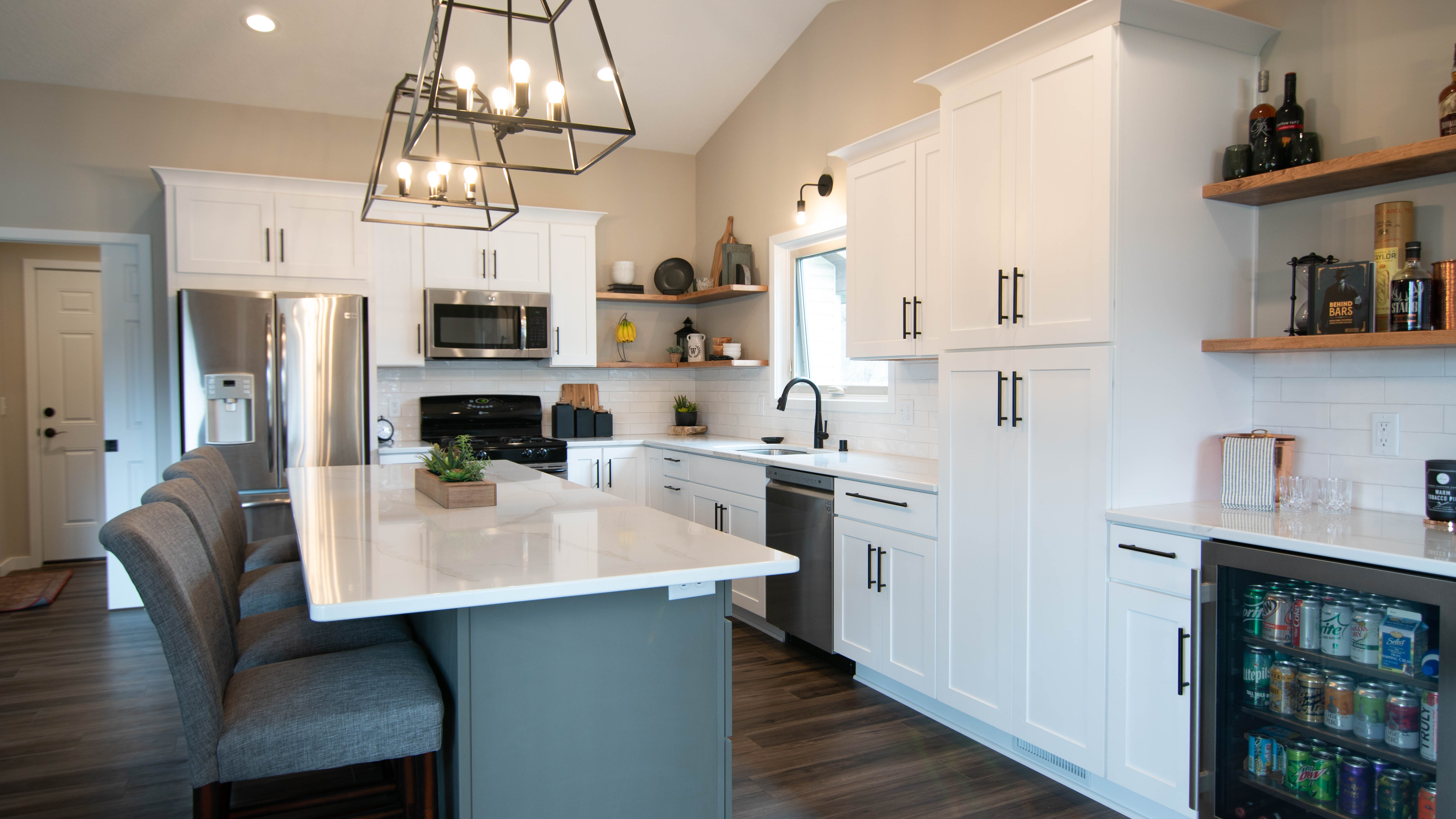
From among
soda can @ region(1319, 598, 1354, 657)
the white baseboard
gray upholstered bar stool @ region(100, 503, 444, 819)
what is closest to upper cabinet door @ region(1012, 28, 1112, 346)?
soda can @ region(1319, 598, 1354, 657)

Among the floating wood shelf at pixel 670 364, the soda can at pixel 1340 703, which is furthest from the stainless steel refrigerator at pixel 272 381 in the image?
the soda can at pixel 1340 703

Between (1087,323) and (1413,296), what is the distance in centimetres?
75

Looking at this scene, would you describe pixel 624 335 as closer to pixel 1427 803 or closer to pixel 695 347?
pixel 695 347

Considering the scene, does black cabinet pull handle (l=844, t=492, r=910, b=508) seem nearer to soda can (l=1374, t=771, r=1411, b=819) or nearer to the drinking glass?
the drinking glass

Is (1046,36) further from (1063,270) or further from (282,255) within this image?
(282,255)

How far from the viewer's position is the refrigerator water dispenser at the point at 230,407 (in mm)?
4492

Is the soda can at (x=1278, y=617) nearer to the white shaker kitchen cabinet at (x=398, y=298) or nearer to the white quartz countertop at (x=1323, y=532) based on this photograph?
the white quartz countertop at (x=1323, y=532)

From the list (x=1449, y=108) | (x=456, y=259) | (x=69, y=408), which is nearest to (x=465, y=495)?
(x=1449, y=108)

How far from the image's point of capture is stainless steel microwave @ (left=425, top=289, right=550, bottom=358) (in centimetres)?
515

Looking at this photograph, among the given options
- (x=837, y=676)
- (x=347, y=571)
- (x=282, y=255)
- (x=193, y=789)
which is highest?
(x=282, y=255)

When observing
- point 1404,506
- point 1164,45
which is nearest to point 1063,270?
point 1164,45

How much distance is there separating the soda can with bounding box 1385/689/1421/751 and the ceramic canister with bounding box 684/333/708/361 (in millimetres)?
4313

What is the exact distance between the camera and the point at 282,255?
473 cm

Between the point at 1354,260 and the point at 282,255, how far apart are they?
16.2 ft
